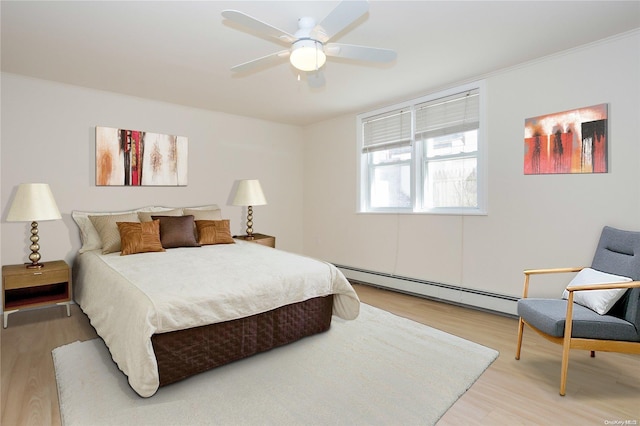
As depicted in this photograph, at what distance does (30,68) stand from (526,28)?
4.33 m

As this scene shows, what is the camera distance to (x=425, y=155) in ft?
13.1

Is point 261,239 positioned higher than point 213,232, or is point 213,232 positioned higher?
point 213,232

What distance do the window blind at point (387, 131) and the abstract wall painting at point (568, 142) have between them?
1393 mm

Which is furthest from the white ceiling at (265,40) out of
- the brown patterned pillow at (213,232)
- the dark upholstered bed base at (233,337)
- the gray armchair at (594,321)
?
the dark upholstered bed base at (233,337)

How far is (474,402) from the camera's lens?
1900mm

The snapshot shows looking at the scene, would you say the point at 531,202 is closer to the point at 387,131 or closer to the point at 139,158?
the point at 387,131

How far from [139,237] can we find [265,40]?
2269 millimetres

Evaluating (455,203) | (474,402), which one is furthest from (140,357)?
(455,203)

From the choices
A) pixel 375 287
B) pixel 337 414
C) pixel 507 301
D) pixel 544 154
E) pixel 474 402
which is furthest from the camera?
pixel 375 287

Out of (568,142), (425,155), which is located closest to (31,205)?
(425,155)

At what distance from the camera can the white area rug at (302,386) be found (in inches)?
69.3

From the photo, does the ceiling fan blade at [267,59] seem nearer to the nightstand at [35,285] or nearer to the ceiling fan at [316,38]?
the ceiling fan at [316,38]

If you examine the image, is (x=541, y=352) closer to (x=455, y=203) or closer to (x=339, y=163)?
(x=455, y=203)

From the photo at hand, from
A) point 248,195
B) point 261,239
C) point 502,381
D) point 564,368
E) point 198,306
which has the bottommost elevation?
point 502,381
